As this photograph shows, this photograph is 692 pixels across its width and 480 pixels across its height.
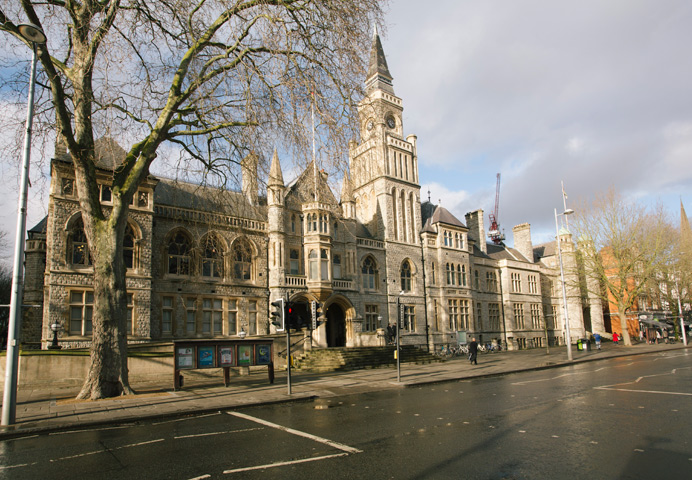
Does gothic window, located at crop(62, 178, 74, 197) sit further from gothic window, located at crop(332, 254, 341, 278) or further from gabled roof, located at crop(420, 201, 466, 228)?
gabled roof, located at crop(420, 201, 466, 228)

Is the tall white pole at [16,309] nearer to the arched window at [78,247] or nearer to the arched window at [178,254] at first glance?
the arched window at [78,247]

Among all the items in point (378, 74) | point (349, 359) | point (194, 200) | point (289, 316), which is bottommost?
point (349, 359)

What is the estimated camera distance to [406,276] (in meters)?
33.9

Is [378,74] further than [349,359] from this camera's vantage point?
Yes

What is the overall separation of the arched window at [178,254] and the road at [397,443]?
1403 cm

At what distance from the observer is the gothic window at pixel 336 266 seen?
29812mm

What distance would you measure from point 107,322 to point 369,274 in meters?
21.3

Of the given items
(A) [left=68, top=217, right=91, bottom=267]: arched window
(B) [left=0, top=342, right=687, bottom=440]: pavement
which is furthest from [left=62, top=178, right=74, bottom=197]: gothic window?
(B) [left=0, top=342, right=687, bottom=440]: pavement

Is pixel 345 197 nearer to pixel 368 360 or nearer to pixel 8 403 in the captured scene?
pixel 368 360

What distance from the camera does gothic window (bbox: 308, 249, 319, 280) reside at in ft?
89.4

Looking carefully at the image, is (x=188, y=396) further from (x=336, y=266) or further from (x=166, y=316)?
(x=336, y=266)

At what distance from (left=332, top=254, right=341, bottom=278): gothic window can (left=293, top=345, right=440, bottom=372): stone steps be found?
599 cm

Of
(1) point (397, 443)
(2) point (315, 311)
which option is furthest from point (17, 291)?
(2) point (315, 311)

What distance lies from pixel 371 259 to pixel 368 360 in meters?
9.18
